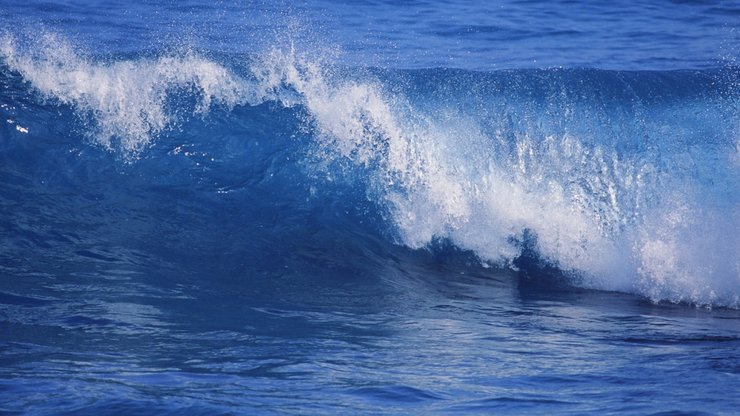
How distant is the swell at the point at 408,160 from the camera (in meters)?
8.00

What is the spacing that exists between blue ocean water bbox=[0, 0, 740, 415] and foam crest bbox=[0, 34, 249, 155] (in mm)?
26

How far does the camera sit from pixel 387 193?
8461 millimetres

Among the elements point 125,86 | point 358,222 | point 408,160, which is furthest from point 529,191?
point 125,86

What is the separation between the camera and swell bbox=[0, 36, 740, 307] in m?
8.00

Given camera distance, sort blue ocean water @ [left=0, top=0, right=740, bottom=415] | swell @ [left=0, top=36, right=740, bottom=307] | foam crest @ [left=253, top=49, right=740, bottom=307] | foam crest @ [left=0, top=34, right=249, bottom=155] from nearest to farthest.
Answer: blue ocean water @ [left=0, top=0, right=740, bottom=415] → foam crest @ [left=253, top=49, right=740, bottom=307] → swell @ [left=0, top=36, right=740, bottom=307] → foam crest @ [left=0, top=34, right=249, bottom=155]

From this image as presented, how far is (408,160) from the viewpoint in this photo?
28.2ft

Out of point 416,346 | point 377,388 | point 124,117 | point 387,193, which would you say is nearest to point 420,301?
point 416,346

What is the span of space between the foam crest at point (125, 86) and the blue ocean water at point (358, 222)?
26mm

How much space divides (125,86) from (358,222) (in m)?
3.01

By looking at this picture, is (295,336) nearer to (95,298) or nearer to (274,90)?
(95,298)

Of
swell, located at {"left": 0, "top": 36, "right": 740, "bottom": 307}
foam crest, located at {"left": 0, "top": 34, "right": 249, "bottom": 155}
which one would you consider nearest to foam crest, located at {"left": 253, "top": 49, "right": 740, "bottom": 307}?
swell, located at {"left": 0, "top": 36, "right": 740, "bottom": 307}

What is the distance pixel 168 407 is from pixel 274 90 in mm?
6121

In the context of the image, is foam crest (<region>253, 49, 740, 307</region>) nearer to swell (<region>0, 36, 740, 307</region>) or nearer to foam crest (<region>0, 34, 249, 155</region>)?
swell (<region>0, 36, 740, 307</region>)

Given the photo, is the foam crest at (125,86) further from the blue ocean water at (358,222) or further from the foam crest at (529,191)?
the foam crest at (529,191)
